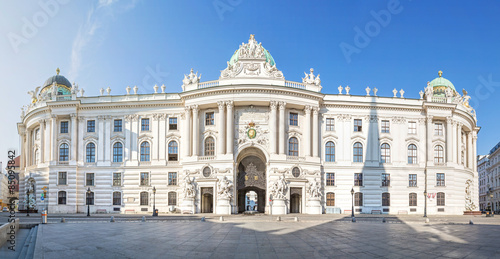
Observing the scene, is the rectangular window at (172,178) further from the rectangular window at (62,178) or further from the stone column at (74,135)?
the rectangular window at (62,178)

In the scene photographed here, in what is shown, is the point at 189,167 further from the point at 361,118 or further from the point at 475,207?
the point at 475,207

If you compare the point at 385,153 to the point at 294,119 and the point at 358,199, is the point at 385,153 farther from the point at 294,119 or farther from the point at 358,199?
the point at 294,119

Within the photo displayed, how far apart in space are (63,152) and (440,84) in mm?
61713

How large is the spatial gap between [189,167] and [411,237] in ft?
120

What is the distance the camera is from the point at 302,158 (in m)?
55.4

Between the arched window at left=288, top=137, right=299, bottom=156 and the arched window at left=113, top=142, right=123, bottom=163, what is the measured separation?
81.3 ft

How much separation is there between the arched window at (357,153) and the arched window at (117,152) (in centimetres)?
3410

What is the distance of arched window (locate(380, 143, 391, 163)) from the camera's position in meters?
60.6

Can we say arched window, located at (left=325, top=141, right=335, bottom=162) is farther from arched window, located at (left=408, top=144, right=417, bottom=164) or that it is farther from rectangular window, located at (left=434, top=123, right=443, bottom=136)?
rectangular window, located at (left=434, top=123, right=443, bottom=136)

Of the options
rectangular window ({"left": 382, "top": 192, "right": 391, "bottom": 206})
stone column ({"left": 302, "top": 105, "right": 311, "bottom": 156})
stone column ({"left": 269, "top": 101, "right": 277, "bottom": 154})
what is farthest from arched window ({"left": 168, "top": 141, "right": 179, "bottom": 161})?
rectangular window ({"left": 382, "top": 192, "right": 391, "bottom": 206})

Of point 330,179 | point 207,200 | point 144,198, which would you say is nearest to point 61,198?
point 144,198

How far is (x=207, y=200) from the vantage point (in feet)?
183

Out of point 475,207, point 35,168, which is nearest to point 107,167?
point 35,168

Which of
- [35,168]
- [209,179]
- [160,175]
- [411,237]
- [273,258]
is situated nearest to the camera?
[273,258]
